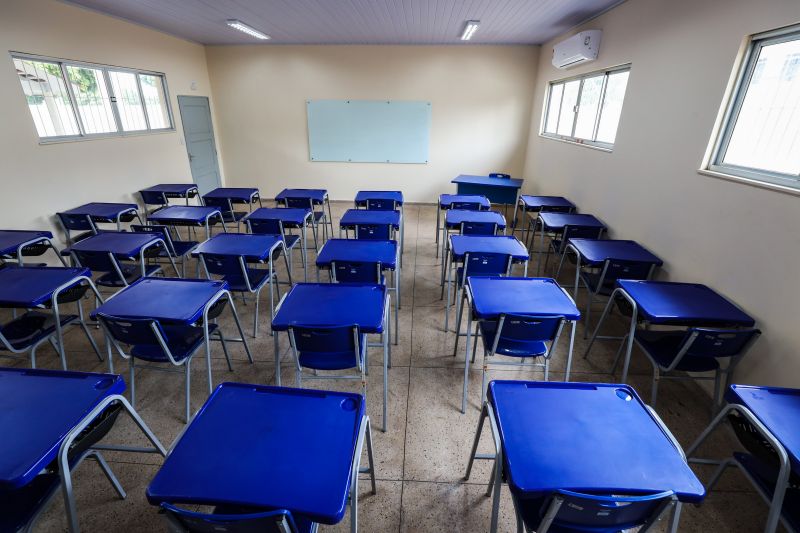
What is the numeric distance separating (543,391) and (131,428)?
2.38 metres

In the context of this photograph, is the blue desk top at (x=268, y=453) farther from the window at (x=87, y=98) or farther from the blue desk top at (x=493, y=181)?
the blue desk top at (x=493, y=181)

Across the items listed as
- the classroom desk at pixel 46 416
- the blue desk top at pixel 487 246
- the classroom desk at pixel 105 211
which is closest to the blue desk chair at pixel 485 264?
the blue desk top at pixel 487 246

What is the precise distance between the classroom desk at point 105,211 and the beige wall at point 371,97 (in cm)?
376

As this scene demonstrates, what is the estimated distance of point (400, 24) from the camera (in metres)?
5.31

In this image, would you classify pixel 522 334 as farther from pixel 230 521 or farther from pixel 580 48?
pixel 580 48

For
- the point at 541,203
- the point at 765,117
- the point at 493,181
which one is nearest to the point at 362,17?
the point at 493,181

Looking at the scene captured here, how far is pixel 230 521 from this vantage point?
94cm

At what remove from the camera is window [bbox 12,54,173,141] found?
4016 millimetres

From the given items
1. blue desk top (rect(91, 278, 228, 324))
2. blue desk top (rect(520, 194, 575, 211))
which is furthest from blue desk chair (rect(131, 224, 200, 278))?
blue desk top (rect(520, 194, 575, 211))

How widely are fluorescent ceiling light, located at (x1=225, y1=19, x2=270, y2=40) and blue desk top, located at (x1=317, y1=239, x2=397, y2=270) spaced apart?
396 centimetres

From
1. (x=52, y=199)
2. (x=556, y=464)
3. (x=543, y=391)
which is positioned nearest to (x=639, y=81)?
(x=543, y=391)

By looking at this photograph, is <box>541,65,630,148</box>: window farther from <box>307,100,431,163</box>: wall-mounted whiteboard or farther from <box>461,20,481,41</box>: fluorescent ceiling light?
<box>307,100,431,163</box>: wall-mounted whiteboard

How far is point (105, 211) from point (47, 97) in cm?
148

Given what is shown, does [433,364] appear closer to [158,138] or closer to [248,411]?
[248,411]
